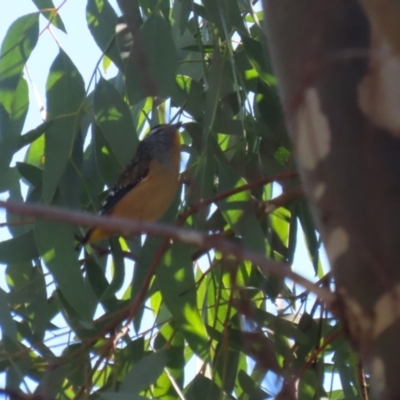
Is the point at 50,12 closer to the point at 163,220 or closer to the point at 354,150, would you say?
the point at 163,220

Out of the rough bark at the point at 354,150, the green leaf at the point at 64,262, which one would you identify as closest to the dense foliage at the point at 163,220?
the green leaf at the point at 64,262

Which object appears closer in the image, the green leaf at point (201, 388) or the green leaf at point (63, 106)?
the green leaf at point (201, 388)

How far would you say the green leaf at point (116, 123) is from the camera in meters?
2.08

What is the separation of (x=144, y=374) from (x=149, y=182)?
1081 mm

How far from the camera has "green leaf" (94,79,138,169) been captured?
2084 millimetres

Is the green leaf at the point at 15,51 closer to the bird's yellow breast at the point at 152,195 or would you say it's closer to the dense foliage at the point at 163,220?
the dense foliage at the point at 163,220

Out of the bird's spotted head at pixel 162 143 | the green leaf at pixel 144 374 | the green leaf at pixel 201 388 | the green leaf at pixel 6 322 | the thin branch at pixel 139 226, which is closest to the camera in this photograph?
the thin branch at pixel 139 226

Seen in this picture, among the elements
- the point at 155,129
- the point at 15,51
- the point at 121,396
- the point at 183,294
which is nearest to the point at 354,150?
the point at 121,396

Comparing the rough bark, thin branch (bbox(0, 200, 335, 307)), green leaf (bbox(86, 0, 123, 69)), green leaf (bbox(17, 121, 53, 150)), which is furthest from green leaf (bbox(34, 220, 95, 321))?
thin branch (bbox(0, 200, 335, 307))

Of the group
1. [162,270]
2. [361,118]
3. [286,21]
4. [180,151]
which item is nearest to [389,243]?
[361,118]

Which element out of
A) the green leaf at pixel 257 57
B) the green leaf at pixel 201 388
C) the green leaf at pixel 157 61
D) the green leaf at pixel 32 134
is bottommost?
the green leaf at pixel 201 388

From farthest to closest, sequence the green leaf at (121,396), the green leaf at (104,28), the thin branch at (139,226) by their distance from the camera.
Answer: the green leaf at (104,28) → the green leaf at (121,396) → the thin branch at (139,226)

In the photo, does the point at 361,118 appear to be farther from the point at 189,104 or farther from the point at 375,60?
the point at 189,104

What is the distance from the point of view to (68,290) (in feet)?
6.41
